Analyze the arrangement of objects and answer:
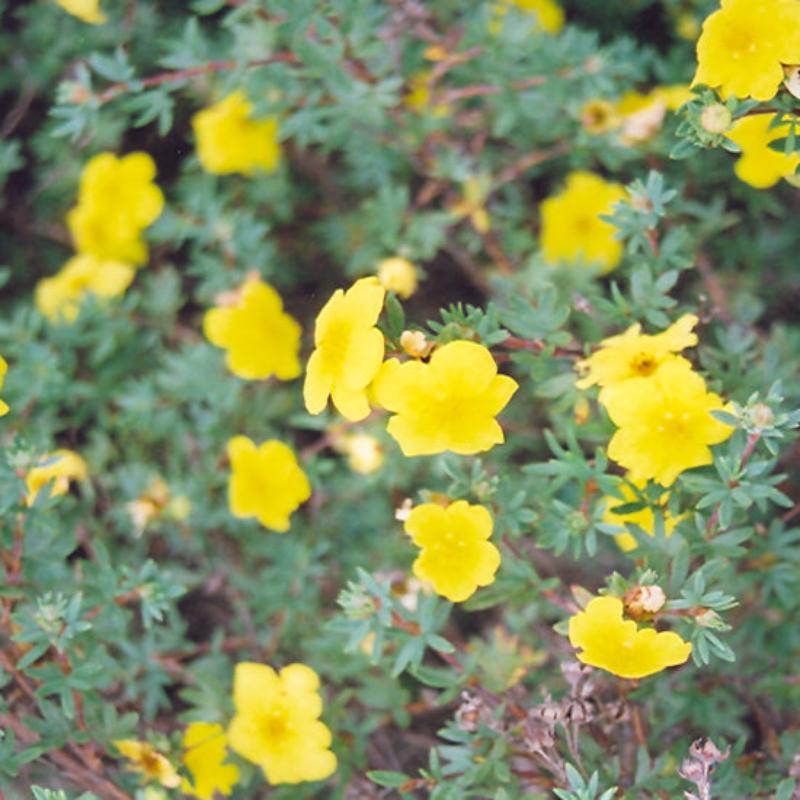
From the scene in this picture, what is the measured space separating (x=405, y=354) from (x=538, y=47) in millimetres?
1236

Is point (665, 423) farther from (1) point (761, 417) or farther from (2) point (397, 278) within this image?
(2) point (397, 278)

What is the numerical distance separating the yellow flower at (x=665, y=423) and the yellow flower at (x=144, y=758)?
1.00m

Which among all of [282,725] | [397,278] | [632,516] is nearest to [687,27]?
[397,278]

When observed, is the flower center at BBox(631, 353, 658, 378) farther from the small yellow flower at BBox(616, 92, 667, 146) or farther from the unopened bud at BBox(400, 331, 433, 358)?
the small yellow flower at BBox(616, 92, 667, 146)

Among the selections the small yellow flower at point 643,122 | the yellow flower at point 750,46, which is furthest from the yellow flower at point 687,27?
the yellow flower at point 750,46

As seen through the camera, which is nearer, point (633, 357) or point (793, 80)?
point (793, 80)

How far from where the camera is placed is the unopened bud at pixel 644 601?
167 centimetres

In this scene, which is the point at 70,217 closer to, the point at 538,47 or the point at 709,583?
the point at 538,47

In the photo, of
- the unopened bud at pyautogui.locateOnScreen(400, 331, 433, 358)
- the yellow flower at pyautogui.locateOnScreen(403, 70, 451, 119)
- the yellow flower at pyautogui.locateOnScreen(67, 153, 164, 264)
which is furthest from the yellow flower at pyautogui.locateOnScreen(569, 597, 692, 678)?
the yellow flower at pyautogui.locateOnScreen(67, 153, 164, 264)

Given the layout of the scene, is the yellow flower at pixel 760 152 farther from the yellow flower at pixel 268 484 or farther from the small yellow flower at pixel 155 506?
the small yellow flower at pixel 155 506

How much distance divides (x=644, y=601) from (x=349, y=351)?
588 millimetres

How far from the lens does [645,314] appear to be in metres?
2.03

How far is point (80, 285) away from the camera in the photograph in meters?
3.07

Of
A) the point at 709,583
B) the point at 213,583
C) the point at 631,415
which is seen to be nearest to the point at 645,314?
the point at 631,415
